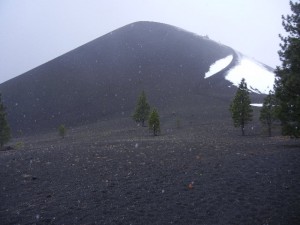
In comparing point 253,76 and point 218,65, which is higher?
point 218,65

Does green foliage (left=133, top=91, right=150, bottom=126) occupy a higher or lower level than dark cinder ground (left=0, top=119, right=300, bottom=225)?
higher

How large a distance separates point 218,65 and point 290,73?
100424 millimetres

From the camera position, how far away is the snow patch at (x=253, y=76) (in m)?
98.5

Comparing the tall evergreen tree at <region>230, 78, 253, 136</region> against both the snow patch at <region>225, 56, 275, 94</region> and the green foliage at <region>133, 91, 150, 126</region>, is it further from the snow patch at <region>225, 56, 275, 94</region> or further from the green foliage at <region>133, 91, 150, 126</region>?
the snow patch at <region>225, 56, 275, 94</region>

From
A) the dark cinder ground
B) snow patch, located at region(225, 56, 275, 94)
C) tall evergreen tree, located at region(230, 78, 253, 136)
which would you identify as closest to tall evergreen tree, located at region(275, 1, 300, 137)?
the dark cinder ground

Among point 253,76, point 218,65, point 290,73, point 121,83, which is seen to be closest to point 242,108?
point 290,73

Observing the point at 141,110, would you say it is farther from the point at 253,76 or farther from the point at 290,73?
the point at 253,76

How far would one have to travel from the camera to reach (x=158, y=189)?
15.5 meters

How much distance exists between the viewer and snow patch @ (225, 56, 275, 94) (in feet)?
323

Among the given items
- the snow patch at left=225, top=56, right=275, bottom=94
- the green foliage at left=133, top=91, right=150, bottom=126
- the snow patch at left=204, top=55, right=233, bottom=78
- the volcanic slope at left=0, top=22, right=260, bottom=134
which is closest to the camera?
the green foliage at left=133, top=91, right=150, bottom=126

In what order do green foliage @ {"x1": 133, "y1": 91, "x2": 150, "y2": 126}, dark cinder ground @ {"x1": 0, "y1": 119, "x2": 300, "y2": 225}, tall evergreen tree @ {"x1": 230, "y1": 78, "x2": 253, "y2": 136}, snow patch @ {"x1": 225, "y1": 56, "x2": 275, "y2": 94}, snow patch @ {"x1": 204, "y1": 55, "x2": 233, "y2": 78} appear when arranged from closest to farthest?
dark cinder ground @ {"x1": 0, "y1": 119, "x2": 300, "y2": 225}
tall evergreen tree @ {"x1": 230, "y1": 78, "x2": 253, "y2": 136}
green foliage @ {"x1": 133, "y1": 91, "x2": 150, "y2": 126}
snow patch @ {"x1": 225, "y1": 56, "x2": 275, "y2": 94}
snow patch @ {"x1": 204, "y1": 55, "x2": 233, "y2": 78}

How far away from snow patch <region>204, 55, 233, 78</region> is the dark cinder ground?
83877 mm

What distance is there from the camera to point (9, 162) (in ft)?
81.8

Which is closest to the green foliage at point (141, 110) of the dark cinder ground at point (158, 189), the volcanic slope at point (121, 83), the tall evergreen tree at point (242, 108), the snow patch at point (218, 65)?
the volcanic slope at point (121, 83)
